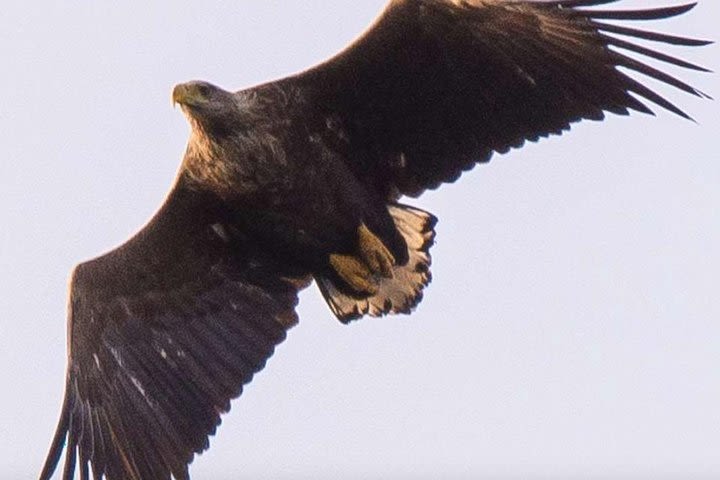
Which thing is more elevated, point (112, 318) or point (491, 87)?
point (491, 87)

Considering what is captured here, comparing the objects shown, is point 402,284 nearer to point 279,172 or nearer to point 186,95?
point 279,172

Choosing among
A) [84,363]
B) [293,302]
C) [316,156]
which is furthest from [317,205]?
[84,363]

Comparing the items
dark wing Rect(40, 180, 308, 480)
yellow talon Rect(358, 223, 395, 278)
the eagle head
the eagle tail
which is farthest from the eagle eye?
the eagle tail

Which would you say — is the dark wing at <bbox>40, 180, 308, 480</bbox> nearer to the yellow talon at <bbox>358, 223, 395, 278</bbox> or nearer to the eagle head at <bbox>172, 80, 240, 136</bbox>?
the yellow talon at <bbox>358, 223, 395, 278</bbox>

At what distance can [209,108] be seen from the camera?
431 inches

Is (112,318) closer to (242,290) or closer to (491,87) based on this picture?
(242,290)

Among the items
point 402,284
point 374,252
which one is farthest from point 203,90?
point 402,284

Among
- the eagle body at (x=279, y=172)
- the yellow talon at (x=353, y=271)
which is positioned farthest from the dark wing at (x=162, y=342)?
the eagle body at (x=279, y=172)

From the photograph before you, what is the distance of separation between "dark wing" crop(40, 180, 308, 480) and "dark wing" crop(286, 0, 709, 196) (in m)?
0.97

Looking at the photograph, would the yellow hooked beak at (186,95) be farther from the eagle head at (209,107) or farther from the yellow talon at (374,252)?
the yellow talon at (374,252)

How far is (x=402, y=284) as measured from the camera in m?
11.6

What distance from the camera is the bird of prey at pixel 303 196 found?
10.8 metres

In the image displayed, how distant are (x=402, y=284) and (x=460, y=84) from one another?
1.20 m

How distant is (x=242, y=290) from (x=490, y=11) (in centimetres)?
215
